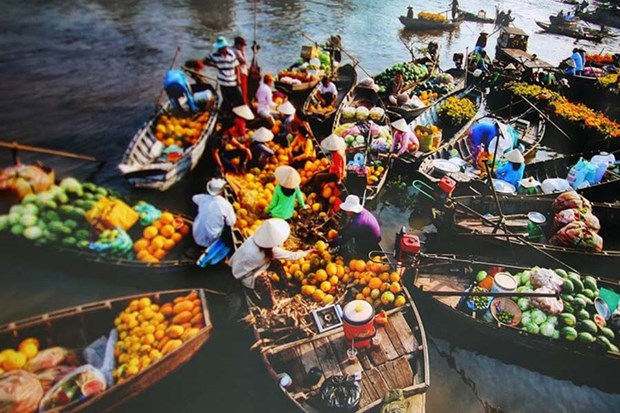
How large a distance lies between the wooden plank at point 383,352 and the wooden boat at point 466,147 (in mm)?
5491

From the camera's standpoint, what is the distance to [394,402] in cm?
568

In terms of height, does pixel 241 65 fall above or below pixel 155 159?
above

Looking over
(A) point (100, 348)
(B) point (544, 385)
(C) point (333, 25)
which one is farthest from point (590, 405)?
(C) point (333, 25)

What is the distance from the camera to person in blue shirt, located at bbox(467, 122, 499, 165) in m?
12.1

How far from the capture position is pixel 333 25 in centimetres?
3562

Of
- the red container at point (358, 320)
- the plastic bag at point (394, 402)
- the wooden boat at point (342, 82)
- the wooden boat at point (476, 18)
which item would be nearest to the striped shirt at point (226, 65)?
the wooden boat at point (342, 82)

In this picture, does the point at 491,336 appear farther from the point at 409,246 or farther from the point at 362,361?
the point at 362,361

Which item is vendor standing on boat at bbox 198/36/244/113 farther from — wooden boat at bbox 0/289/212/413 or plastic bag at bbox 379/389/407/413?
plastic bag at bbox 379/389/407/413

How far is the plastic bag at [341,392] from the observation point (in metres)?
5.61

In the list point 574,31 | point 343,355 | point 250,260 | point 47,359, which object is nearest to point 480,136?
point 343,355

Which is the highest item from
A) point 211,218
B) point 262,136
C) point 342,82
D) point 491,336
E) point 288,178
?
point 288,178

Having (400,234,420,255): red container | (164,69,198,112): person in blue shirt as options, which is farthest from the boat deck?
(164,69,198,112): person in blue shirt

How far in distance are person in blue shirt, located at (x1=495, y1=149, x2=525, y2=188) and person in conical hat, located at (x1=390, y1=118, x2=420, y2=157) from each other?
8.87ft

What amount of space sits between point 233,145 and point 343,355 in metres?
6.51
